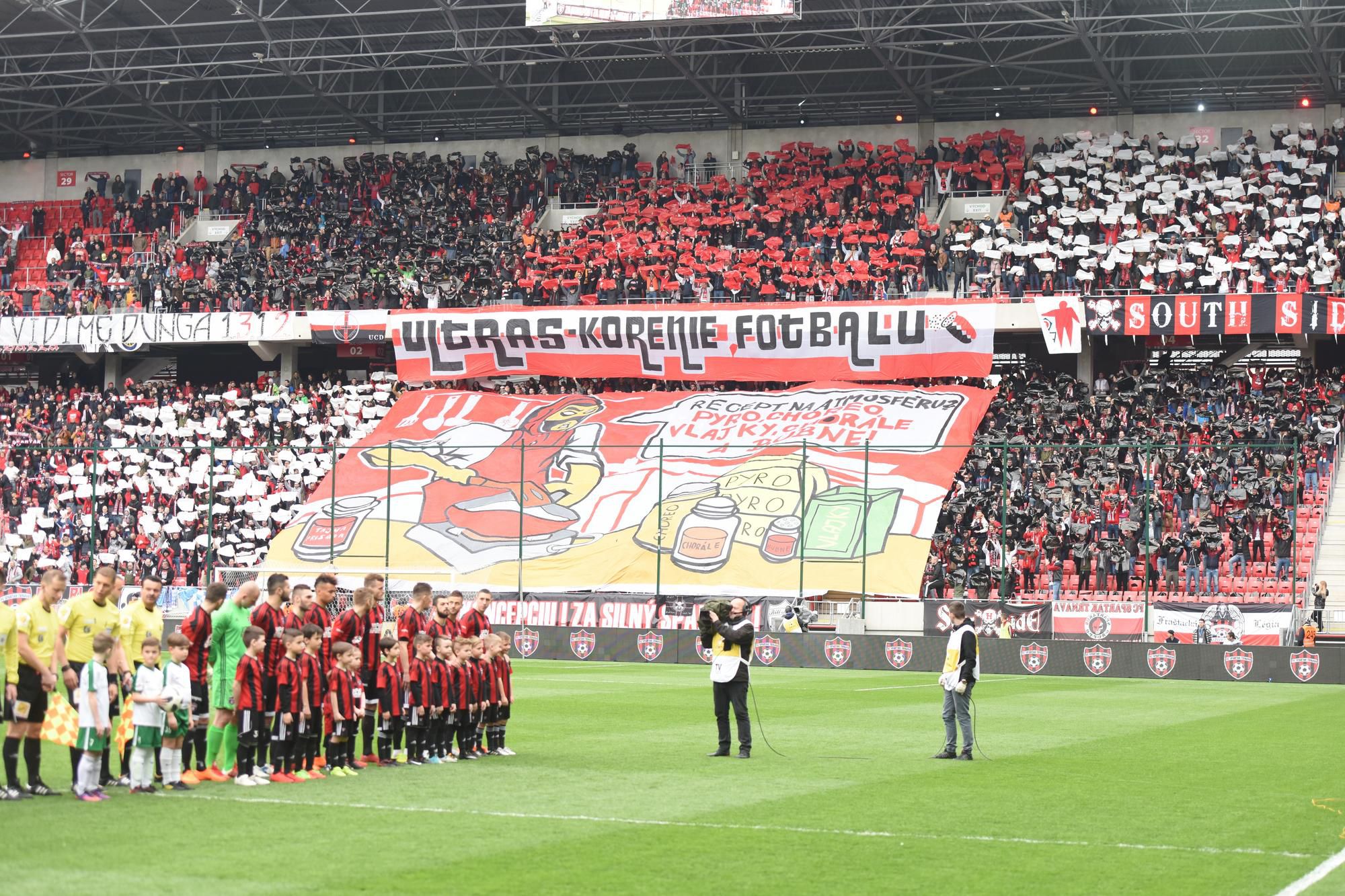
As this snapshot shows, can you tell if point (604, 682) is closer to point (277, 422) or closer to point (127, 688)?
point (127, 688)

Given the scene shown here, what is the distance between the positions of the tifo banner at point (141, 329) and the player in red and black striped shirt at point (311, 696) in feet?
137

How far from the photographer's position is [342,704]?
15773 mm

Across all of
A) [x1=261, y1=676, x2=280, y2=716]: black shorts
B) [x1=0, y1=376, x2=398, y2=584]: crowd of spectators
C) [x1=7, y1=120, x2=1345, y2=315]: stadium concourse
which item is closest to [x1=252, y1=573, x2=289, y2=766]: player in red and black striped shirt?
[x1=261, y1=676, x2=280, y2=716]: black shorts

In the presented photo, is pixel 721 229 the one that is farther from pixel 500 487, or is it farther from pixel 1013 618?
pixel 1013 618

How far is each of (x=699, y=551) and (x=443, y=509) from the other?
26.1 ft

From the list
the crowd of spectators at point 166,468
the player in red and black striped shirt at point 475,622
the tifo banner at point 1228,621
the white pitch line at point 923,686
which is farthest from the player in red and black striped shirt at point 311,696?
the crowd of spectators at point 166,468

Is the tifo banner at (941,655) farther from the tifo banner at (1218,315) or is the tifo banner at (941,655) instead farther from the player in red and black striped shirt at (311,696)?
the player in red and black striped shirt at (311,696)

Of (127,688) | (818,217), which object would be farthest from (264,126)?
(127,688)

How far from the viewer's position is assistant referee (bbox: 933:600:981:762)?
17.8 m

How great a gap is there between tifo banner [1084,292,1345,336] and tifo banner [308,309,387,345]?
22.5 m

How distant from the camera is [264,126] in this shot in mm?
66000

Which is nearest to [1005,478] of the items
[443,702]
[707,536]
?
[707,536]

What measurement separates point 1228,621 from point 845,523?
9.61 m

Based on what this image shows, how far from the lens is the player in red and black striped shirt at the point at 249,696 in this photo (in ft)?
48.5
